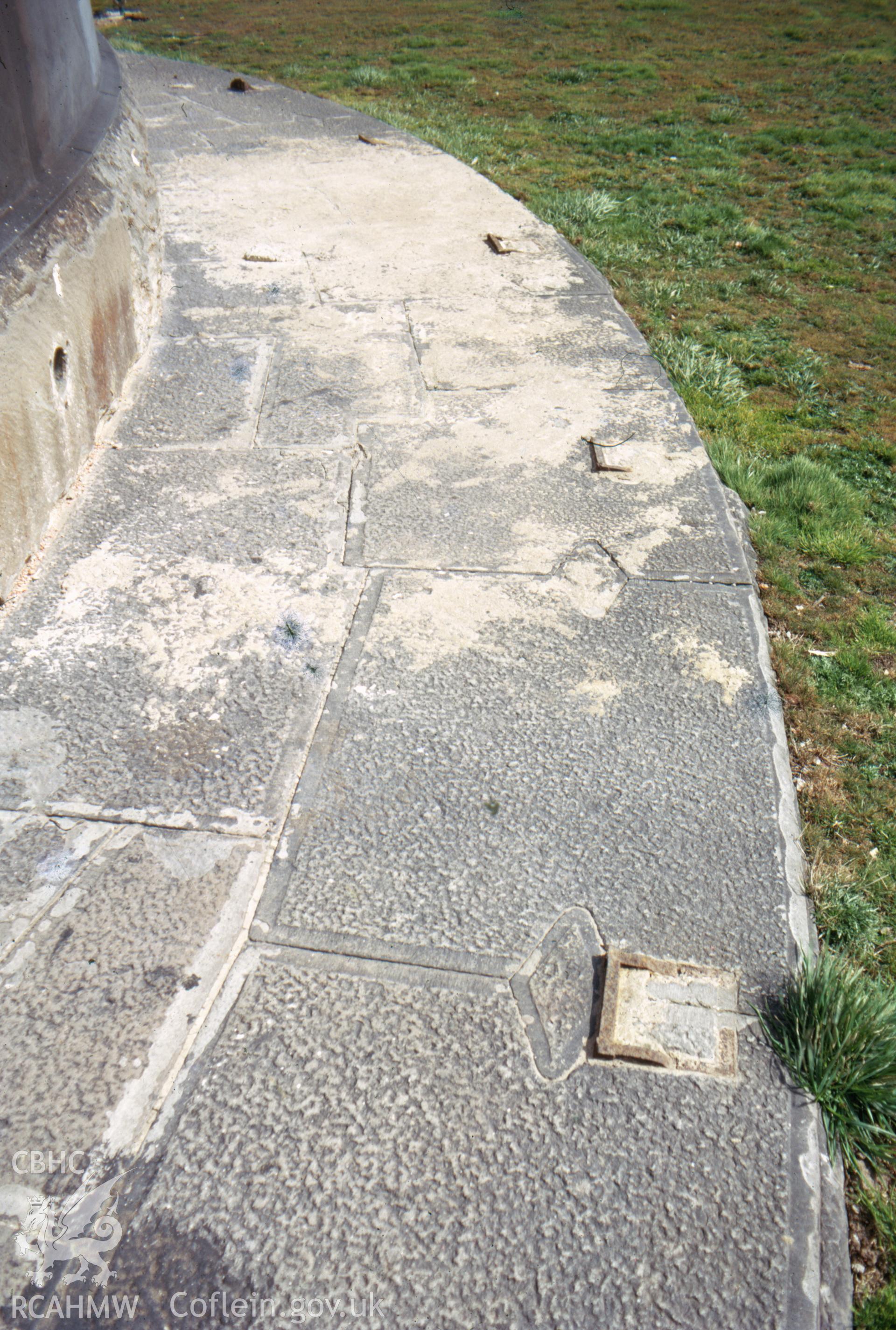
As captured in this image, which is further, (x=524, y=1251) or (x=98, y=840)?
(x=98, y=840)

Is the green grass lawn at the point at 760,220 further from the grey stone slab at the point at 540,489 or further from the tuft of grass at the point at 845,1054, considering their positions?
the grey stone slab at the point at 540,489

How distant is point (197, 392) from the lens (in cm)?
322

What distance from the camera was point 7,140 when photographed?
2.54 meters

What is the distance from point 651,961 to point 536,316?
2.92 metres

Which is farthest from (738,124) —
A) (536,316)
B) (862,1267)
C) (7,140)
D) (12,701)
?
(862,1267)

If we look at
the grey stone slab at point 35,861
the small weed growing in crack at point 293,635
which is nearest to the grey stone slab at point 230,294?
the small weed growing in crack at point 293,635

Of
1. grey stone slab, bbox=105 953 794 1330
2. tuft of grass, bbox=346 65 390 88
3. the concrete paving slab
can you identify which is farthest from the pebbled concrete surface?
tuft of grass, bbox=346 65 390 88

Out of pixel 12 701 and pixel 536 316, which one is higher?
A: pixel 536 316

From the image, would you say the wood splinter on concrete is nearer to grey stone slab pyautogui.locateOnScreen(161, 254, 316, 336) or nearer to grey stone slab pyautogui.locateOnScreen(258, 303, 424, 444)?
grey stone slab pyautogui.locateOnScreen(258, 303, 424, 444)

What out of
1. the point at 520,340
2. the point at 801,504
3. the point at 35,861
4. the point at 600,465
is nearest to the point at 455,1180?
the point at 35,861

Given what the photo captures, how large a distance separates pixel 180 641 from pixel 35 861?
667 mm

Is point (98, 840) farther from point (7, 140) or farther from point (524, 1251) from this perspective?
point (7, 140)

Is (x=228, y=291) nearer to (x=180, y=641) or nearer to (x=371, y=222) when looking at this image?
(x=371, y=222)

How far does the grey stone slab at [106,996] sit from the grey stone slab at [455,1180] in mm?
96
